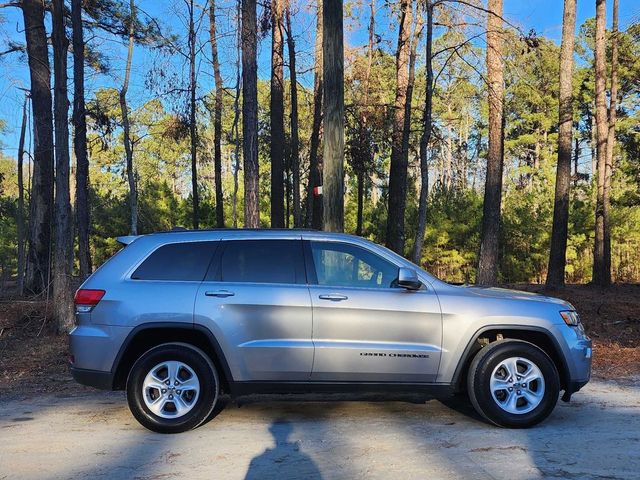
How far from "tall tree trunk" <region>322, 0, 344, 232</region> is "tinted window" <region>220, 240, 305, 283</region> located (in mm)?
3876

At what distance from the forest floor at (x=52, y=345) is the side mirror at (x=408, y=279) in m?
4.11

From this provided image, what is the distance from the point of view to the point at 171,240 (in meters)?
5.70

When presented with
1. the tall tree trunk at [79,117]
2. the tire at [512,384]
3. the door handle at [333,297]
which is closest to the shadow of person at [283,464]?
the door handle at [333,297]

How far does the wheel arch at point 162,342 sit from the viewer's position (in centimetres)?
534

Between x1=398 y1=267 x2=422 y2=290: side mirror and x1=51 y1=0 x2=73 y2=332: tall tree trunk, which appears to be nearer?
x1=398 y1=267 x2=422 y2=290: side mirror

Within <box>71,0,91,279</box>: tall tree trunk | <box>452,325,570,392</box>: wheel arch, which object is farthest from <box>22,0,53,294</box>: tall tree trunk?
<box>452,325,570,392</box>: wheel arch

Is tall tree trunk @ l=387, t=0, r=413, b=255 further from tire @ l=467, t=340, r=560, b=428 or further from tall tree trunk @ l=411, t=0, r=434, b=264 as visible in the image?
tire @ l=467, t=340, r=560, b=428

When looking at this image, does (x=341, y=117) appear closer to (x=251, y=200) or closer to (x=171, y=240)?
(x=251, y=200)

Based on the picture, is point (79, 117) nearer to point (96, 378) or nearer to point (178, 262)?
point (178, 262)

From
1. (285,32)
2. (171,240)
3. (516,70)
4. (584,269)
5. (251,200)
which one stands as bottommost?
(584,269)

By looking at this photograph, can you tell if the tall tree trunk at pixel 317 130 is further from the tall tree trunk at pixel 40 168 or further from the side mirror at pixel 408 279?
the side mirror at pixel 408 279

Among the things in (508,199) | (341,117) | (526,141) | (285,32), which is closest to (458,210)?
(508,199)

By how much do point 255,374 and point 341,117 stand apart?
5.45m

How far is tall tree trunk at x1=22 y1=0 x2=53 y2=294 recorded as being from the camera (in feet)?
51.4
